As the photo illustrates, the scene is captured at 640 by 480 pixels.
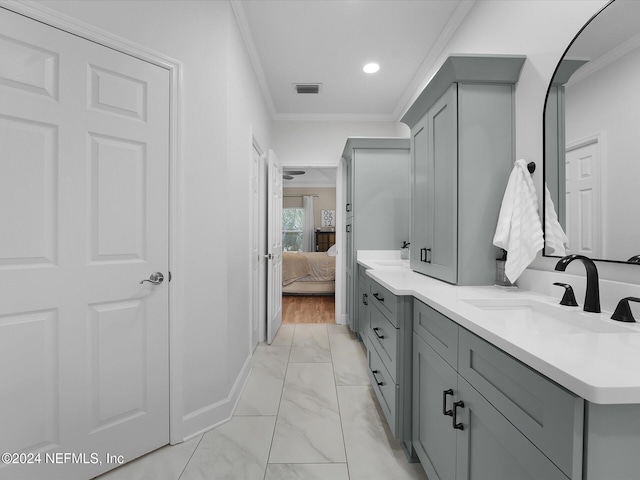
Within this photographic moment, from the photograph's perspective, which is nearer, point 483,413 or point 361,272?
point 483,413

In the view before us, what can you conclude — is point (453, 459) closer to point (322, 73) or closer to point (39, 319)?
point (39, 319)

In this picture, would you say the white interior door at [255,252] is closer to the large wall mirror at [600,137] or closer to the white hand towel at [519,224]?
the white hand towel at [519,224]

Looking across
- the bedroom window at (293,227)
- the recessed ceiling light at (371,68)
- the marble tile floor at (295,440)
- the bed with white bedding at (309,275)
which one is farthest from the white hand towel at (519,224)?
the bedroom window at (293,227)

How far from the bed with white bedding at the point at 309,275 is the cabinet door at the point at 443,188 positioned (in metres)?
3.49

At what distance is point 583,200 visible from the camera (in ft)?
3.96

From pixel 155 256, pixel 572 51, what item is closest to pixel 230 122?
pixel 155 256

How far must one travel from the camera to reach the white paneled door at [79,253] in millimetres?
1252

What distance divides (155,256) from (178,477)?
41.9 inches

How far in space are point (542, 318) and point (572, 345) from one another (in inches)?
20.5

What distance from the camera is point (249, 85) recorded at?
268 cm

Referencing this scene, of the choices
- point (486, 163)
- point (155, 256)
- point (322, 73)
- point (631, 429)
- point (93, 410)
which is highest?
point (322, 73)

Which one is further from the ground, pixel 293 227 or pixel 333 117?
pixel 333 117

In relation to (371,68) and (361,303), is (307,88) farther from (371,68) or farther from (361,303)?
(361,303)

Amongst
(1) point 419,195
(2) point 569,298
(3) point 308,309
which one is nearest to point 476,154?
(1) point 419,195
